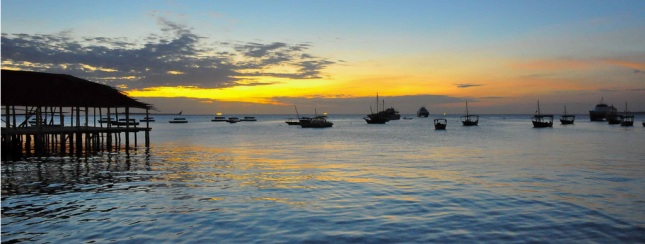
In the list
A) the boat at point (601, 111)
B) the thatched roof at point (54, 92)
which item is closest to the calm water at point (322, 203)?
the thatched roof at point (54, 92)

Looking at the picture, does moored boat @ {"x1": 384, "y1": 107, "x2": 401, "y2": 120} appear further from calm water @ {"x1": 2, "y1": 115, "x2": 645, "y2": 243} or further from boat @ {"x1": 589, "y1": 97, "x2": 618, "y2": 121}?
calm water @ {"x1": 2, "y1": 115, "x2": 645, "y2": 243}

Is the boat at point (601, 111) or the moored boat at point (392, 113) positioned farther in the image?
the moored boat at point (392, 113)

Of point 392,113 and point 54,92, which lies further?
point 392,113

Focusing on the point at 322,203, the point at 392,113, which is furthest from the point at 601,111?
the point at 322,203

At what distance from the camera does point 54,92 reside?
28578mm

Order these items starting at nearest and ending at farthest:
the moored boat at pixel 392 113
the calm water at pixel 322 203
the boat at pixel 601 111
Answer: the calm water at pixel 322 203 → the boat at pixel 601 111 → the moored boat at pixel 392 113

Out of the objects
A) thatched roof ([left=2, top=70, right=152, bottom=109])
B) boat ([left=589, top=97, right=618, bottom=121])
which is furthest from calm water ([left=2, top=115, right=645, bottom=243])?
boat ([left=589, top=97, right=618, bottom=121])

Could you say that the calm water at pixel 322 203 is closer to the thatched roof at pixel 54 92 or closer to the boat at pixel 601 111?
the thatched roof at pixel 54 92

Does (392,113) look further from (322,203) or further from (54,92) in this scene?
(322,203)

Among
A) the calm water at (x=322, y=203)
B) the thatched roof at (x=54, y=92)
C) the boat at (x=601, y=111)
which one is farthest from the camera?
the boat at (x=601, y=111)

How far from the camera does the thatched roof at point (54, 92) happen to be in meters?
26.2

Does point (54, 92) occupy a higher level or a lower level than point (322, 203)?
higher

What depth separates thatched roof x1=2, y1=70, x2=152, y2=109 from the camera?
2625 centimetres

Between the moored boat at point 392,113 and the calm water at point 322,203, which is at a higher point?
the moored boat at point 392,113
